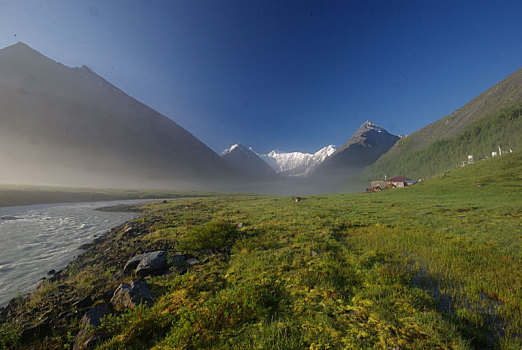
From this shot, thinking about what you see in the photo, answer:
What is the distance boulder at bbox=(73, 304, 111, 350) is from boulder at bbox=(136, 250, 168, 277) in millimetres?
2674

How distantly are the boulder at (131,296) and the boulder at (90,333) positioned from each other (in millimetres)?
568

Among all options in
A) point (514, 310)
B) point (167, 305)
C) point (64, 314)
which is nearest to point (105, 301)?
point (64, 314)

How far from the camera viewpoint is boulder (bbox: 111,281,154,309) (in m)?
6.04

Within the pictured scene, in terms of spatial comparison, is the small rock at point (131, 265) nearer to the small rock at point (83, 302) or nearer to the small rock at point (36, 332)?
the small rock at point (83, 302)

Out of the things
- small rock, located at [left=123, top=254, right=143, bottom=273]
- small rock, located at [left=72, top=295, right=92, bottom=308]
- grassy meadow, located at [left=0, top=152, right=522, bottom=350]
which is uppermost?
grassy meadow, located at [left=0, top=152, right=522, bottom=350]

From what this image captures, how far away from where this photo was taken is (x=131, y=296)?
244 inches

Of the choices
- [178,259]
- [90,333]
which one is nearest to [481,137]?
[178,259]

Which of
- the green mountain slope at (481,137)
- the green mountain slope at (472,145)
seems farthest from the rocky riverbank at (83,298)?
the green mountain slope at (481,137)

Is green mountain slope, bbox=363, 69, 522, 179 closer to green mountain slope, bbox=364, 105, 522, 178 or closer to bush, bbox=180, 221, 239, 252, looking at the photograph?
green mountain slope, bbox=364, 105, 522, 178

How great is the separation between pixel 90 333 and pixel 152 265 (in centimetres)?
385

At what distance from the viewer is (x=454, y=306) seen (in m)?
5.05

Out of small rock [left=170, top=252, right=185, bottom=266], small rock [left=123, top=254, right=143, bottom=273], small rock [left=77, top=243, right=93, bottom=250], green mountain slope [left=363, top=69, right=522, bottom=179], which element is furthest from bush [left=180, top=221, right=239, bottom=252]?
green mountain slope [left=363, top=69, right=522, bottom=179]

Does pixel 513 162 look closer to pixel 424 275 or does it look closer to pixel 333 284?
pixel 424 275

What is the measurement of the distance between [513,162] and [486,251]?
57.8 m
